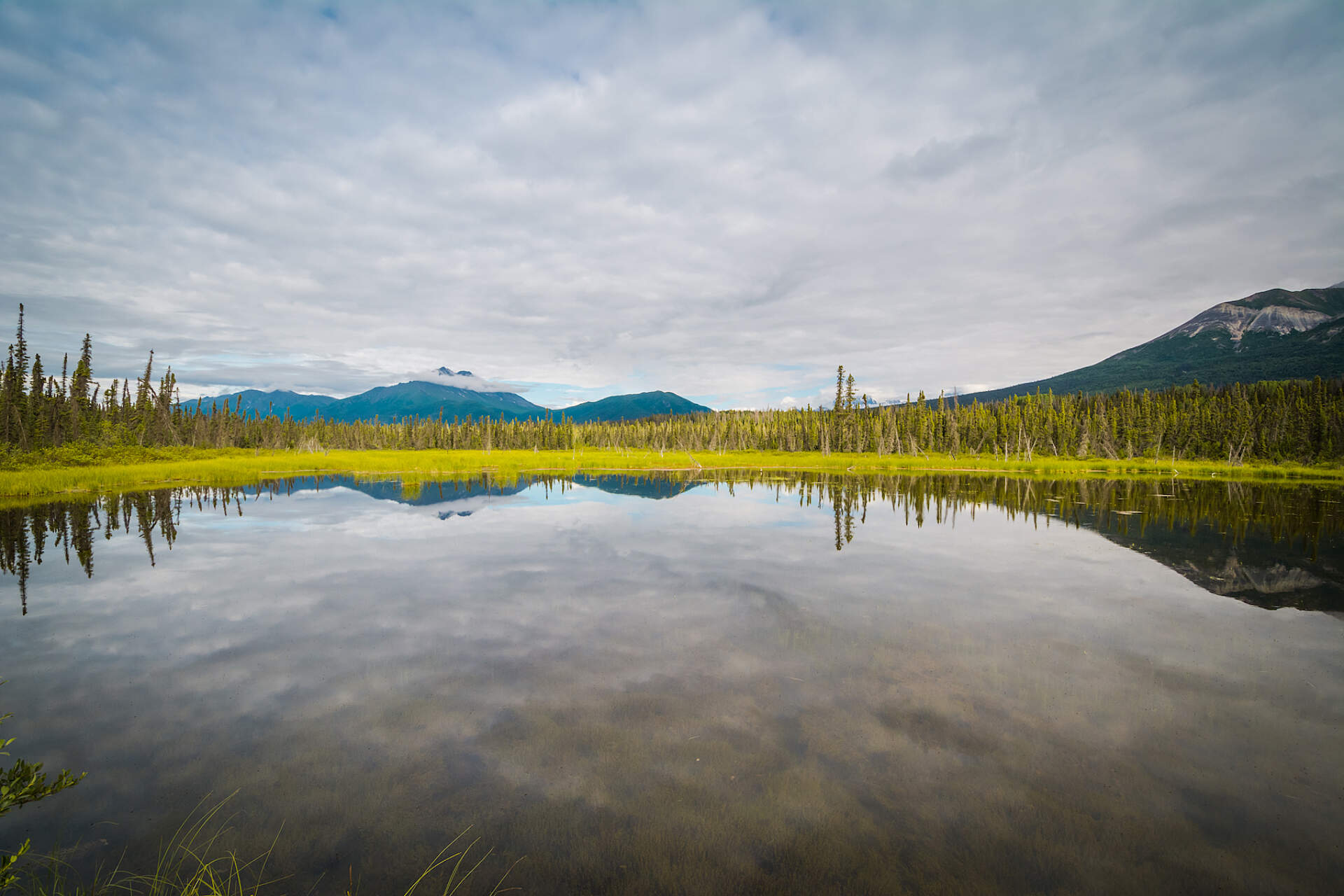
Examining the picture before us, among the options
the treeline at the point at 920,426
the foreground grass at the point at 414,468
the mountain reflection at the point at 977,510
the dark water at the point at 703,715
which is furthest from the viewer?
the treeline at the point at 920,426

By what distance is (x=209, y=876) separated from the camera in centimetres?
442

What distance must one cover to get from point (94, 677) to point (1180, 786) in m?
14.2

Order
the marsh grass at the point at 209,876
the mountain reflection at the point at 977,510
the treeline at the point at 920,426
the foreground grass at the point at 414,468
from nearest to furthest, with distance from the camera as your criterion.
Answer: the marsh grass at the point at 209,876
the mountain reflection at the point at 977,510
the foreground grass at the point at 414,468
the treeline at the point at 920,426

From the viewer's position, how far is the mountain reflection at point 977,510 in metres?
15.5

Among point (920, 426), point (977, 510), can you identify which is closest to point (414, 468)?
point (977, 510)

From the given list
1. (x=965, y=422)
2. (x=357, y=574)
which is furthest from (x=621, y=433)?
(x=357, y=574)

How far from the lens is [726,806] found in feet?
17.1

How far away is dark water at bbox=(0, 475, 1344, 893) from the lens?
471 centimetres

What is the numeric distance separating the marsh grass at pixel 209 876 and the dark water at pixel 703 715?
136mm

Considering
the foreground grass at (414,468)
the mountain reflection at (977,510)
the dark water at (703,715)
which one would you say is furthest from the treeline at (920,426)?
the dark water at (703,715)

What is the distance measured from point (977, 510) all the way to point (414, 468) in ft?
170

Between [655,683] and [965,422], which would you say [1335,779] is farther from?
[965,422]

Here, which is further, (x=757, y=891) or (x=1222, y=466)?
(x=1222, y=466)

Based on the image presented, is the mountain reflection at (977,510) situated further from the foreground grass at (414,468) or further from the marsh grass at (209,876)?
the marsh grass at (209,876)
